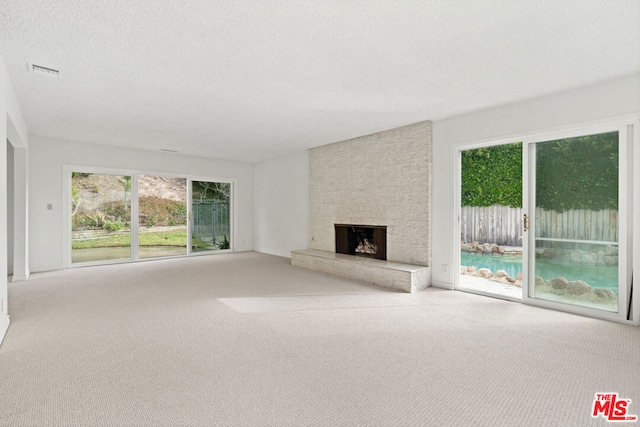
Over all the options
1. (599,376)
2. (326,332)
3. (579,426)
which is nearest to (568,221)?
(599,376)

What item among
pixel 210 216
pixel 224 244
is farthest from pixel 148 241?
pixel 224 244

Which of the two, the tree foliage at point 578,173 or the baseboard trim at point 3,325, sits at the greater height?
the tree foliage at point 578,173

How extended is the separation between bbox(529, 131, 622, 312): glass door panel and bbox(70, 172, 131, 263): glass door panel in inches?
280

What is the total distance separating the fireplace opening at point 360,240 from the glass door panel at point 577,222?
7.19 ft

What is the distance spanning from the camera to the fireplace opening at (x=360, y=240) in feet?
17.5

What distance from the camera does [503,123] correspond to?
12.7 feet

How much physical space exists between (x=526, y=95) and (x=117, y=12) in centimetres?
387

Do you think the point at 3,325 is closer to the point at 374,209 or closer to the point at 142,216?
the point at 142,216

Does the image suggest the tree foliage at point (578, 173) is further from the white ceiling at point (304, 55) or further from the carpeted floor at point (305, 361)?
the carpeted floor at point (305, 361)

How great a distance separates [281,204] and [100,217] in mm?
3669

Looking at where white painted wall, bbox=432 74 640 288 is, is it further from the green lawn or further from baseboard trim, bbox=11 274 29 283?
baseboard trim, bbox=11 274 29 283

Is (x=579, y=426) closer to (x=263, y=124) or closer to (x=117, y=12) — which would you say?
(x=117, y=12)

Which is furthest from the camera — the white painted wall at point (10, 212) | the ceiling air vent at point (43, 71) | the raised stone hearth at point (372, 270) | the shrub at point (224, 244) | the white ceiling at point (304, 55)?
the shrub at point (224, 244)

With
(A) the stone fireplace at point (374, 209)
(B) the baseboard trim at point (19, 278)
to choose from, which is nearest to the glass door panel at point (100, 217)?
(B) the baseboard trim at point (19, 278)
